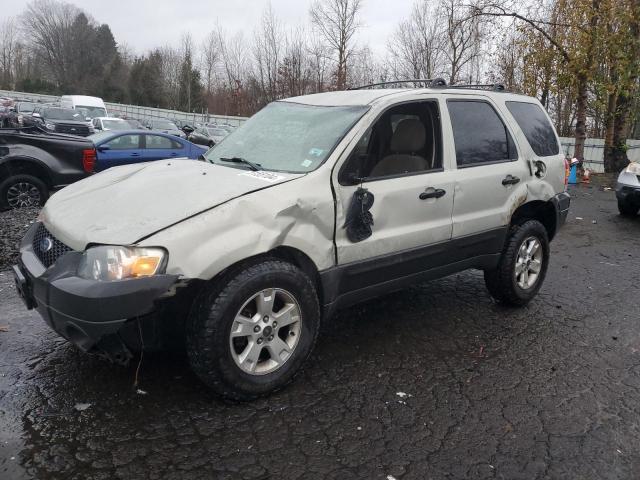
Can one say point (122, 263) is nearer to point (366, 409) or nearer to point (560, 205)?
point (366, 409)

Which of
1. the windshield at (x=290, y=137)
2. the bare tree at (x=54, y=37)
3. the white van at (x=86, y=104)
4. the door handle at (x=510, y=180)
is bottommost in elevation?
the door handle at (x=510, y=180)

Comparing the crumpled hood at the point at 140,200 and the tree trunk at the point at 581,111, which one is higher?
the tree trunk at the point at 581,111

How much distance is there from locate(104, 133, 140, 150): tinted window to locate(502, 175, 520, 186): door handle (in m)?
8.70

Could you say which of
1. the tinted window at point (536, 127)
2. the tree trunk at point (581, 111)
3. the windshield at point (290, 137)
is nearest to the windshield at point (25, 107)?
the tree trunk at point (581, 111)

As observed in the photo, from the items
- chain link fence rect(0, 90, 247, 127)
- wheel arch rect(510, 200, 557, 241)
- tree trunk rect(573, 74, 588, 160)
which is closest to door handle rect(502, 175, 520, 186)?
wheel arch rect(510, 200, 557, 241)

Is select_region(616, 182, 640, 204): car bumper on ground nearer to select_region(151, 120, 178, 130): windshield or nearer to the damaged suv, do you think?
the damaged suv

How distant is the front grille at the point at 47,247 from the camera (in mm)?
2924

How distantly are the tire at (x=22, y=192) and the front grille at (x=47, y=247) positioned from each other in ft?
15.7

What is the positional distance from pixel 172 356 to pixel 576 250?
5903 mm

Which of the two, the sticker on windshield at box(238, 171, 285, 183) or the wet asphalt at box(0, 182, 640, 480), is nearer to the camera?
the wet asphalt at box(0, 182, 640, 480)

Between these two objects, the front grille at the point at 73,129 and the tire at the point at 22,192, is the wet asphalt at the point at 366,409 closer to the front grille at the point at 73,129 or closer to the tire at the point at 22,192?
the tire at the point at 22,192

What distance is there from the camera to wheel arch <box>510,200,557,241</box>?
465cm

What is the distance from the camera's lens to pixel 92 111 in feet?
86.9

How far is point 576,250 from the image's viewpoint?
23.6 ft
